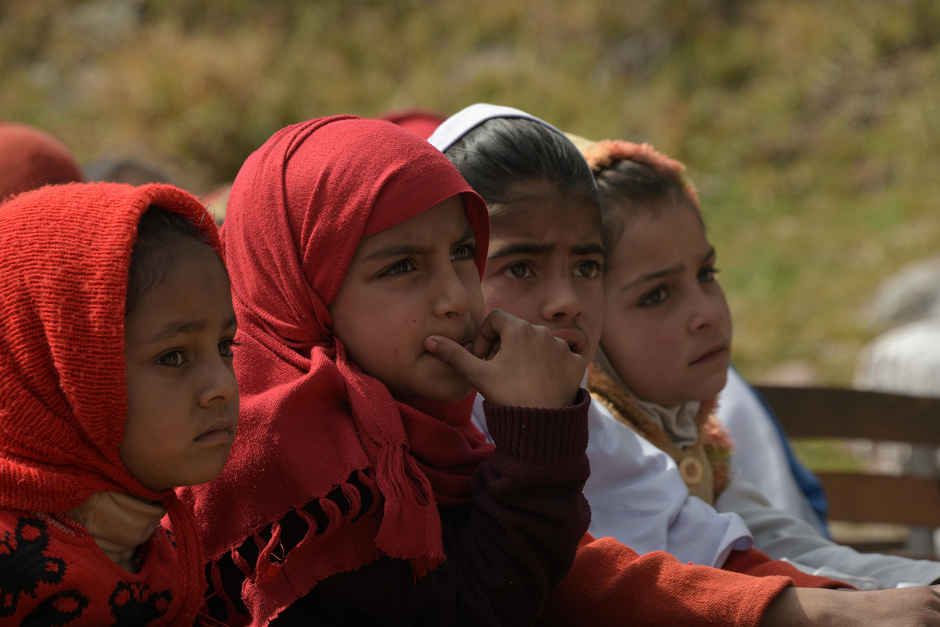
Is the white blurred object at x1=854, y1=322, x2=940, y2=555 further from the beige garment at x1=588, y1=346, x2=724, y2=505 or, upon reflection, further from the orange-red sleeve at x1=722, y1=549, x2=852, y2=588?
the orange-red sleeve at x1=722, y1=549, x2=852, y2=588

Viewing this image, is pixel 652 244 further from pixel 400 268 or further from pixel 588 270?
pixel 400 268

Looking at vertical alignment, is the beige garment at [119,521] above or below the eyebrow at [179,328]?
below

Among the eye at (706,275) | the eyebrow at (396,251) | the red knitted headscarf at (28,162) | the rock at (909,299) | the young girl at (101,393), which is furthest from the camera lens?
the rock at (909,299)

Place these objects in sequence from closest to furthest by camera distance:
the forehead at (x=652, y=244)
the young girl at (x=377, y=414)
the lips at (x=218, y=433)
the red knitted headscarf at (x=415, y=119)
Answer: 1. the lips at (x=218, y=433)
2. the young girl at (x=377, y=414)
3. the forehead at (x=652, y=244)
4. the red knitted headscarf at (x=415, y=119)

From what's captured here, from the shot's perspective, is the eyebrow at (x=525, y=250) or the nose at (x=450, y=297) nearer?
the nose at (x=450, y=297)

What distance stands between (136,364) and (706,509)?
55.9 inches

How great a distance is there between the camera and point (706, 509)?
2.20 meters

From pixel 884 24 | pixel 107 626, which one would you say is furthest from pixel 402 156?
pixel 884 24

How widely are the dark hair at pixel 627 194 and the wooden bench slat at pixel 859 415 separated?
1.31 meters

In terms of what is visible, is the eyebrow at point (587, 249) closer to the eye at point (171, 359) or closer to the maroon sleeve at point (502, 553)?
the maroon sleeve at point (502, 553)

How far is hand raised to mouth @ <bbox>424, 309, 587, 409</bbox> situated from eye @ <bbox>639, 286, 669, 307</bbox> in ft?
2.56

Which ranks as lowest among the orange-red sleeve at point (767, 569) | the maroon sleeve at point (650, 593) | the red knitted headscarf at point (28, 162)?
the orange-red sleeve at point (767, 569)

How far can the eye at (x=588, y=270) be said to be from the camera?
7.10 ft

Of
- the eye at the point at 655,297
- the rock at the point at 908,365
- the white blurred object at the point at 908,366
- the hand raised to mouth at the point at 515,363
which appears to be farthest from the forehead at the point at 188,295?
the rock at the point at 908,365
